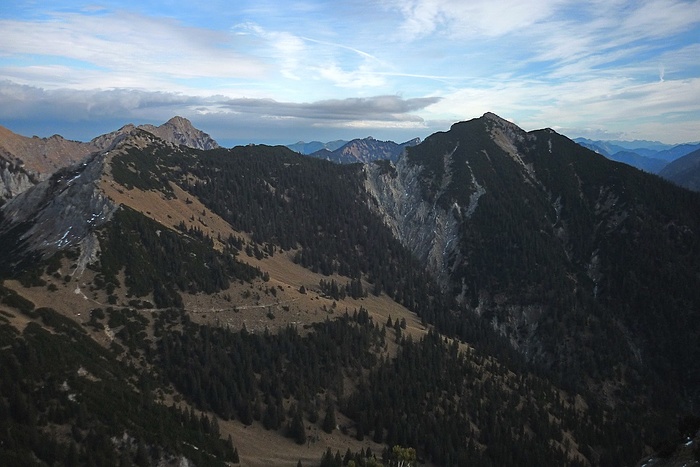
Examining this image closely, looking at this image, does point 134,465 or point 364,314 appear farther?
point 364,314

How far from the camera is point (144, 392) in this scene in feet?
315

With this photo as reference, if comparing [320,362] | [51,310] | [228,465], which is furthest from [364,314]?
[51,310]

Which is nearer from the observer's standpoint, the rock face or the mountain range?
the mountain range

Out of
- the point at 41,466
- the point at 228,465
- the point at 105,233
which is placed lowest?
the point at 228,465

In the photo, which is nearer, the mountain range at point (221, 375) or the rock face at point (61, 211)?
the mountain range at point (221, 375)

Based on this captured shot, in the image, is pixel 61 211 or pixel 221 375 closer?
pixel 221 375

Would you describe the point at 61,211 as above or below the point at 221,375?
above

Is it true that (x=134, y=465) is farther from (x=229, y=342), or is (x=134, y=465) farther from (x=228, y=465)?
(x=229, y=342)

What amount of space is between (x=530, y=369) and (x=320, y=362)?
304 feet

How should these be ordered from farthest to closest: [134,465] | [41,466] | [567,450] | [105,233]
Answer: [105,233], [567,450], [134,465], [41,466]

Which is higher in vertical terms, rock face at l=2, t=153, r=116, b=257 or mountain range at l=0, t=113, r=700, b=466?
rock face at l=2, t=153, r=116, b=257

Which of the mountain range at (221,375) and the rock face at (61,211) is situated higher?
the rock face at (61,211)

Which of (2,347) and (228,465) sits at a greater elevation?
(2,347)

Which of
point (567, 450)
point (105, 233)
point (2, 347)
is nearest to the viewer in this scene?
point (2, 347)
